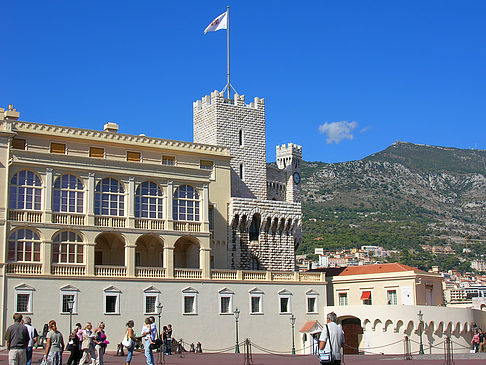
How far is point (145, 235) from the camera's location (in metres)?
52.5

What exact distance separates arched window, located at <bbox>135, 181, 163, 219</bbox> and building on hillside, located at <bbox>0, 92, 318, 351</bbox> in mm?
72

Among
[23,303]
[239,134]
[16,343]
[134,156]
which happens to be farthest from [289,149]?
[16,343]

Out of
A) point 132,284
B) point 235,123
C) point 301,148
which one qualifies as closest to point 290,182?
point 301,148

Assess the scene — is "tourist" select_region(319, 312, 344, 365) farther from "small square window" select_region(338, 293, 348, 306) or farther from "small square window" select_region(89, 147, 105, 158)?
"small square window" select_region(338, 293, 348, 306)

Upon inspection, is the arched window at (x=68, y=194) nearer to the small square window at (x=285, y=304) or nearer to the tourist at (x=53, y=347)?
the small square window at (x=285, y=304)

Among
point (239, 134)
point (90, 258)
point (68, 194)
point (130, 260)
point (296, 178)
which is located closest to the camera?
point (90, 258)

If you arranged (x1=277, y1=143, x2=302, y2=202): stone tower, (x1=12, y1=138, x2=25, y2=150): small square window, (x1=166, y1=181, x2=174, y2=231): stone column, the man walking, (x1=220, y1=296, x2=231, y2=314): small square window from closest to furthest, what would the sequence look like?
the man walking, (x1=12, y1=138, x2=25, y2=150): small square window, (x1=166, y1=181, x2=174, y2=231): stone column, (x1=220, y1=296, x2=231, y2=314): small square window, (x1=277, y1=143, x2=302, y2=202): stone tower

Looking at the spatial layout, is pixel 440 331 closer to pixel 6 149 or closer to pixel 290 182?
pixel 290 182

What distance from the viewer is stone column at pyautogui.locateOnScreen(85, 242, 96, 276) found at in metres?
49.0

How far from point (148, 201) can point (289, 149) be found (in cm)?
2676

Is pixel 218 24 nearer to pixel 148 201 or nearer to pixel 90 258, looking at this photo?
pixel 148 201

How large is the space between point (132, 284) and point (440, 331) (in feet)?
78.9

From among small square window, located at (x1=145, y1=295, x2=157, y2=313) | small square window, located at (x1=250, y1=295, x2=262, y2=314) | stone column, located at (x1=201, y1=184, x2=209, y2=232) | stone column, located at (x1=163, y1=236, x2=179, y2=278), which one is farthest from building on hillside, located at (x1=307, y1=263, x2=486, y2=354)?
small square window, located at (x1=145, y1=295, x2=157, y2=313)

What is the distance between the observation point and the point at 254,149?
65.5m
